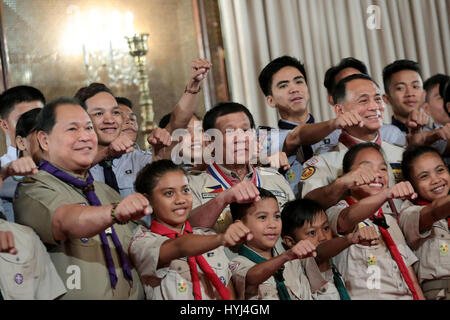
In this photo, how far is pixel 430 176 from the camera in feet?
8.44

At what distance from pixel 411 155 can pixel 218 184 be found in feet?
2.56

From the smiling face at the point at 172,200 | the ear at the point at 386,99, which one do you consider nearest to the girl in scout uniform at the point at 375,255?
the smiling face at the point at 172,200

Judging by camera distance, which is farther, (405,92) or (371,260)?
(405,92)

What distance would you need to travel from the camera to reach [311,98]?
416 centimetres

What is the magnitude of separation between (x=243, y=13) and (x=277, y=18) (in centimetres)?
24

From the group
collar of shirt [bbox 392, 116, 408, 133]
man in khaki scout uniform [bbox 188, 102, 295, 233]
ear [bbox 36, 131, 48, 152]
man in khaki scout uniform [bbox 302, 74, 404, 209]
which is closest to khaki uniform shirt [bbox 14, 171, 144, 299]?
ear [bbox 36, 131, 48, 152]

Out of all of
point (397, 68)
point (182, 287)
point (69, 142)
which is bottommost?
point (182, 287)

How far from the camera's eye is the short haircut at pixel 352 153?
2.58m

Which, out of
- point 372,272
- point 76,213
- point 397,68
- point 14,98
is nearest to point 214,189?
point 372,272

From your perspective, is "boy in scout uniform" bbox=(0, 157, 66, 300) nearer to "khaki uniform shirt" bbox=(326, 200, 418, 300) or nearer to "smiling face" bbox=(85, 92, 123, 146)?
"smiling face" bbox=(85, 92, 123, 146)

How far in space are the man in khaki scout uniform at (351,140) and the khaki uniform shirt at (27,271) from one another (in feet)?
3.39

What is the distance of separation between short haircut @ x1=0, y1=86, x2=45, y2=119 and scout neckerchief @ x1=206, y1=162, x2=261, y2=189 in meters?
0.89

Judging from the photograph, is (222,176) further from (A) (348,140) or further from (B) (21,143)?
(B) (21,143)
